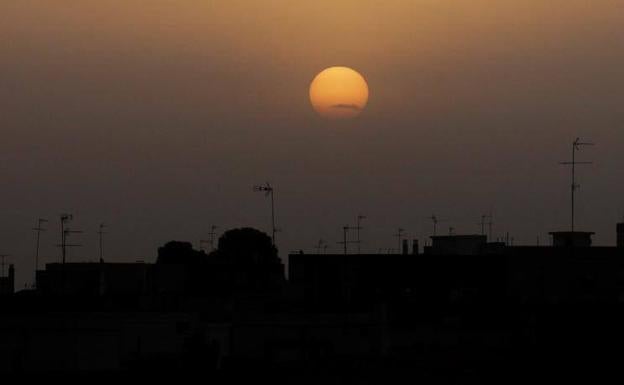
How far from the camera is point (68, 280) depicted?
88.5 metres

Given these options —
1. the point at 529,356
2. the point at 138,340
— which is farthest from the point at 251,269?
the point at 529,356

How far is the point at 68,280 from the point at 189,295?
943cm

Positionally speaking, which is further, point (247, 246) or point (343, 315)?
point (247, 246)

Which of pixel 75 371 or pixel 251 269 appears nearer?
pixel 75 371

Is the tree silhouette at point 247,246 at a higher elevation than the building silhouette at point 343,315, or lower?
higher

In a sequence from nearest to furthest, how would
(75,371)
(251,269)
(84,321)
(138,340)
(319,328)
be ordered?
(75,371) → (84,321) → (138,340) → (319,328) → (251,269)

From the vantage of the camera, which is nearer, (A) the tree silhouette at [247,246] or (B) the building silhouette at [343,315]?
(B) the building silhouette at [343,315]

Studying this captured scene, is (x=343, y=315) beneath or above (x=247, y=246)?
beneath

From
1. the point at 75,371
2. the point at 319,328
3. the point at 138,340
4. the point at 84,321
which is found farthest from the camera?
the point at 319,328

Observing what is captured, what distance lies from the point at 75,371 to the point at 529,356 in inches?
692

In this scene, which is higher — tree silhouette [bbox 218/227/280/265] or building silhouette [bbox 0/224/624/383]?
tree silhouette [bbox 218/227/280/265]

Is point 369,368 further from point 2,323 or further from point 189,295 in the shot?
point 189,295

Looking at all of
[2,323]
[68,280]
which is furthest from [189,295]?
[2,323]

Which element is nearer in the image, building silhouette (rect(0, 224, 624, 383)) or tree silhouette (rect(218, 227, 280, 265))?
building silhouette (rect(0, 224, 624, 383))
